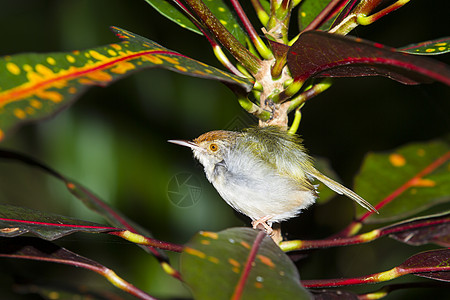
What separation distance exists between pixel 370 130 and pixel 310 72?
1705 millimetres

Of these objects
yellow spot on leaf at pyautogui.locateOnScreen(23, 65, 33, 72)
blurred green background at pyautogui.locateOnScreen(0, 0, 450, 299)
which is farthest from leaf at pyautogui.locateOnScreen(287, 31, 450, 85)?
blurred green background at pyautogui.locateOnScreen(0, 0, 450, 299)

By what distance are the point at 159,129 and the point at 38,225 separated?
1497 millimetres

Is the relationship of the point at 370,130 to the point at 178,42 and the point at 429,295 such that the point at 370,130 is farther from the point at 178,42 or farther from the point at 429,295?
the point at 178,42

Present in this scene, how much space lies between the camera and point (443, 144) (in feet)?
5.19

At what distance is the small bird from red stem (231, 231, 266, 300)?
35cm

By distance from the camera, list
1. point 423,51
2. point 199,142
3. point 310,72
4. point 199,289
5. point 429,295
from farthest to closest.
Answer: point 429,295, point 199,142, point 423,51, point 310,72, point 199,289

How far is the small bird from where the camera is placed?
1251 mm

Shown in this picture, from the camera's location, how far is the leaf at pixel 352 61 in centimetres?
69

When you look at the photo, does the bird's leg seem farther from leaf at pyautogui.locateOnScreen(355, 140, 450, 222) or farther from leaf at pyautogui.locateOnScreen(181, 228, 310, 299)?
leaf at pyautogui.locateOnScreen(181, 228, 310, 299)

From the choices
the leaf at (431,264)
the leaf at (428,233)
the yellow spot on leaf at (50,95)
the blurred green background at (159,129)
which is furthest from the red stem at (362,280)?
the blurred green background at (159,129)

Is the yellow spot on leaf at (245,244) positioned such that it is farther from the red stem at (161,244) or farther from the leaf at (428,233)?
the leaf at (428,233)

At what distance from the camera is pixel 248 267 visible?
77 centimetres

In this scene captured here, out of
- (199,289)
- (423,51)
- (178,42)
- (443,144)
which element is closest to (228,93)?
(178,42)

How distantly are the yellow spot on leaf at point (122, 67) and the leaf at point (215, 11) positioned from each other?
44 centimetres
